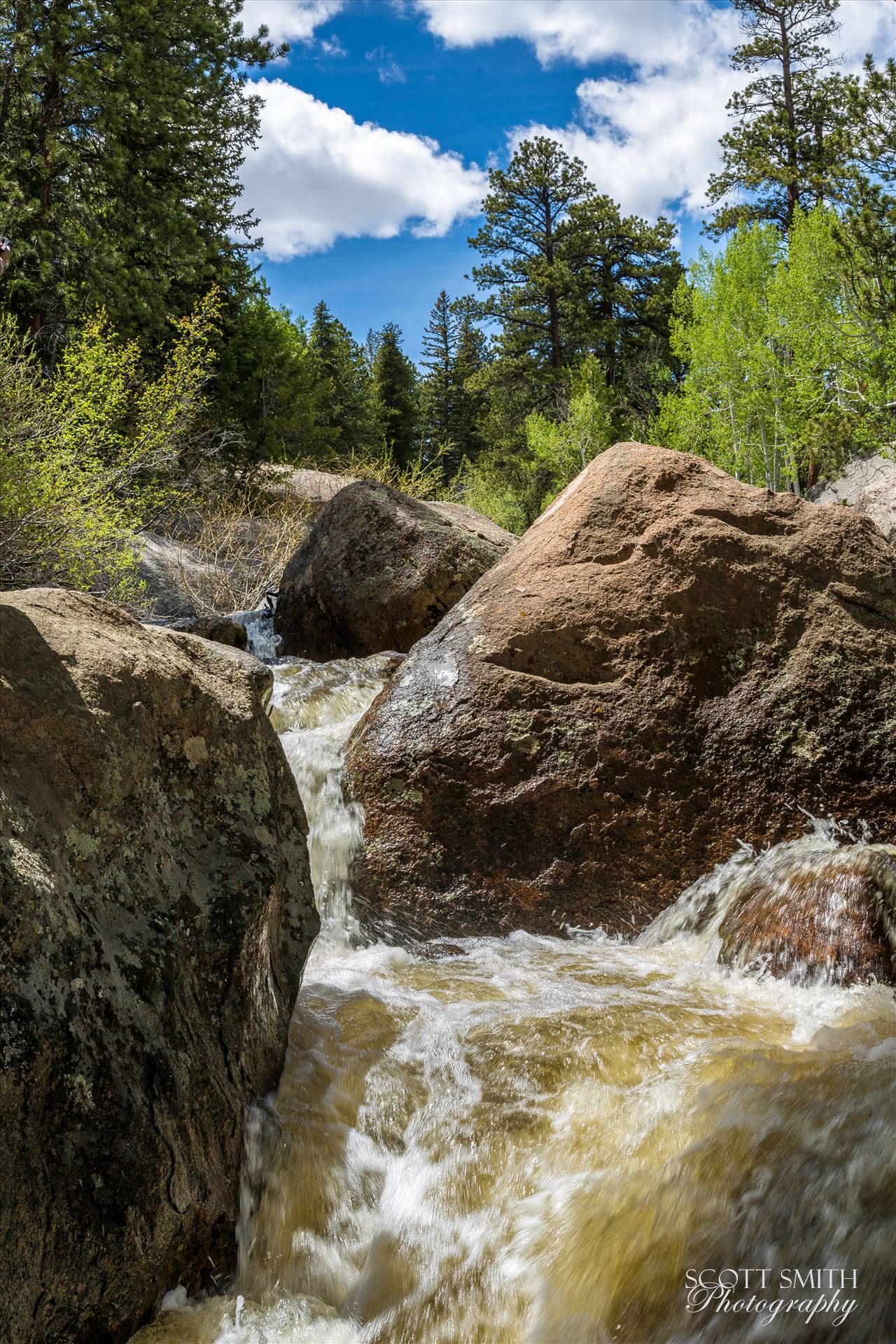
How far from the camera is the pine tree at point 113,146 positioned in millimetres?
14727

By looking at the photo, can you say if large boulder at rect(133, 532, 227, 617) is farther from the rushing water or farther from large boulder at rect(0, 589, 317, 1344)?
large boulder at rect(0, 589, 317, 1344)

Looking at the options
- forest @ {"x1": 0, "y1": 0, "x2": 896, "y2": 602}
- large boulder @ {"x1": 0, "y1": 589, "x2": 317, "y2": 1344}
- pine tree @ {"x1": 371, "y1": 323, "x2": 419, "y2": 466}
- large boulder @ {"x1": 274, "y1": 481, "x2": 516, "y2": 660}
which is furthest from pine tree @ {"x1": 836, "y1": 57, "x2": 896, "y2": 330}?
pine tree @ {"x1": 371, "y1": 323, "x2": 419, "y2": 466}

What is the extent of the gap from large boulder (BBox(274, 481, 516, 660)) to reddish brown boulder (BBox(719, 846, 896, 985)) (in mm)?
5951

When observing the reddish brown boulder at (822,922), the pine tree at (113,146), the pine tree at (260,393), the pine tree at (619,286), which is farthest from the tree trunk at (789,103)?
the reddish brown boulder at (822,922)

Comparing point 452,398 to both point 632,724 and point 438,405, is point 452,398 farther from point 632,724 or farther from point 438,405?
point 632,724

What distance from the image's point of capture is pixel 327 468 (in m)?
26.8

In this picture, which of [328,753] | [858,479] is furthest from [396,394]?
[328,753]

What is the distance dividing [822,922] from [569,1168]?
1.59m

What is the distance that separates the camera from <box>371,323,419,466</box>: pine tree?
1683 inches

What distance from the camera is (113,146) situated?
1556 cm

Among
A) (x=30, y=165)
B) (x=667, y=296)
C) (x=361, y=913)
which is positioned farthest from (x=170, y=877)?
(x=667, y=296)

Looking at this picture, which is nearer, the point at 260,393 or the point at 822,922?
the point at 822,922

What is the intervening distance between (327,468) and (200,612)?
13944 millimetres

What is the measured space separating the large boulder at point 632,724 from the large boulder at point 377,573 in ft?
14.4
